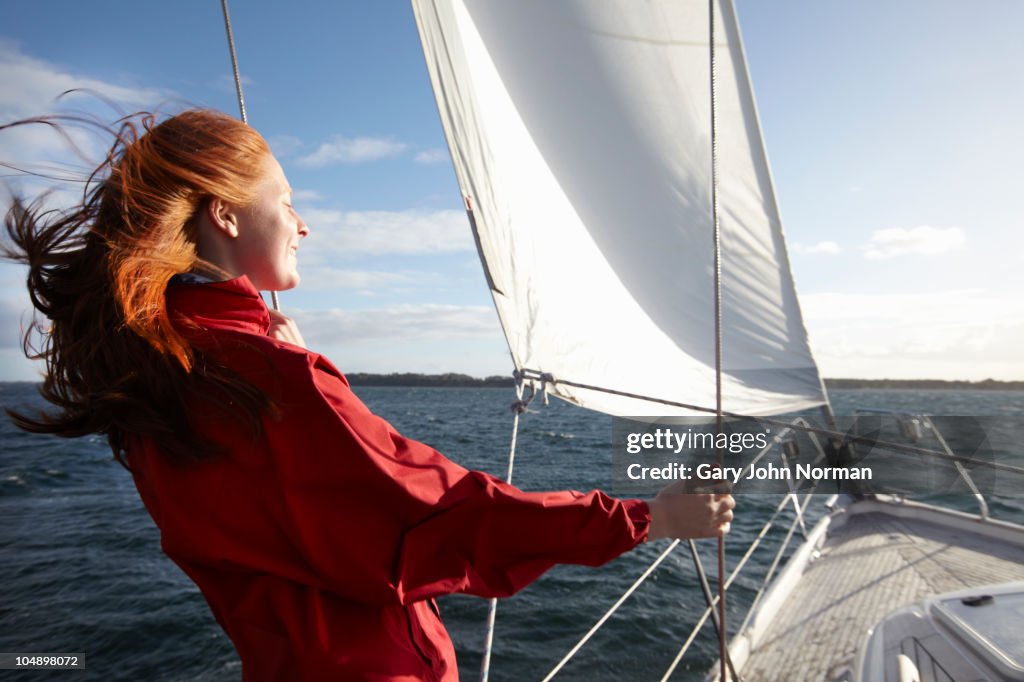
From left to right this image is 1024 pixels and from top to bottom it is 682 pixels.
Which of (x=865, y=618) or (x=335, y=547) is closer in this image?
(x=335, y=547)

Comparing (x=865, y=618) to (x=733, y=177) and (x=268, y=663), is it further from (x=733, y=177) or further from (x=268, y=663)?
(x=268, y=663)

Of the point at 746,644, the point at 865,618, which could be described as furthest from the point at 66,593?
the point at 865,618

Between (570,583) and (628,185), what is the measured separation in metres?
5.45

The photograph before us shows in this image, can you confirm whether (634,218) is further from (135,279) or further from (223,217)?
(135,279)

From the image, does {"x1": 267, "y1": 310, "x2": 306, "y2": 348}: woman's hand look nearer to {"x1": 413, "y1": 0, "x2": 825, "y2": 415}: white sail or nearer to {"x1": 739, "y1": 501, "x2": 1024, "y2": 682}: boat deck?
{"x1": 413, "y1": 0, "x2": 825, "y2": 415}: white sail

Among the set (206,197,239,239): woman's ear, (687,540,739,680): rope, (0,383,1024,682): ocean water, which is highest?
(206,197,239,239): woman's ear

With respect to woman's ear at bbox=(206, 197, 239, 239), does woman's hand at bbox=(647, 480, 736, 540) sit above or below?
below

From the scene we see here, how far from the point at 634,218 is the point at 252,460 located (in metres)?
2.52

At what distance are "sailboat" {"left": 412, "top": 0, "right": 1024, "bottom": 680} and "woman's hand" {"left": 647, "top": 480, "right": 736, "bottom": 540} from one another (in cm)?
153

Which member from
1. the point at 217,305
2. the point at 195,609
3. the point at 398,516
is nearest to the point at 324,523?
the point at 398,516

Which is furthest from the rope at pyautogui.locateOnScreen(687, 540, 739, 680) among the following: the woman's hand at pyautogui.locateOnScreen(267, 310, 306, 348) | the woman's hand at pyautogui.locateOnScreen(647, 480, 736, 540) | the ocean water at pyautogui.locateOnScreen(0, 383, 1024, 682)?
the ocean water at pyautogui.locateOnScreen(0, 383, 1024, 682)

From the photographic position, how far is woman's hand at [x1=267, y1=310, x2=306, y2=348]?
3.38ft

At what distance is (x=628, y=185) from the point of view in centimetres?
294

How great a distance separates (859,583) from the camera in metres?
3.49
